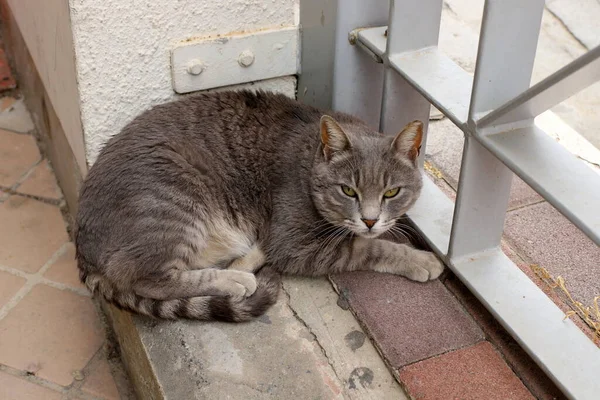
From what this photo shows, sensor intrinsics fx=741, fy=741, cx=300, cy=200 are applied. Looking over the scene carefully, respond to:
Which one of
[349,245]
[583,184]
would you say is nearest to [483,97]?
[583,184]

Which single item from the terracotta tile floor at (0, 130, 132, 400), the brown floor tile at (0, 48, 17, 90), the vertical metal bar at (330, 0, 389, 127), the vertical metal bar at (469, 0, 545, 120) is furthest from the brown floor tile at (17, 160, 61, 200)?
the vertical metal bar at (469, 0, 545, 120)

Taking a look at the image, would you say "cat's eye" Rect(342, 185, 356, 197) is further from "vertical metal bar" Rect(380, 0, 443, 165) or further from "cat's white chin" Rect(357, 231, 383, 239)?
"vertical metal bar" Rect(380, 0, 443, 165)

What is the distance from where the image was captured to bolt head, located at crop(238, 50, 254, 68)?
267 centimetres

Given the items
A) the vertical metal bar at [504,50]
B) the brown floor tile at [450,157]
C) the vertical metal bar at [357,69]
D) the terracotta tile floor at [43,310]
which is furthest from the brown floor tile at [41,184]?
the vertical metal bar at [504,50]

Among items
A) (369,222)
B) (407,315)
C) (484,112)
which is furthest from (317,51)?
(407,315)

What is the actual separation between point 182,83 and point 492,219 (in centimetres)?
118

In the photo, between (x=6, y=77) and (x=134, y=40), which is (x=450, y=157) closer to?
(x=134, y=40)

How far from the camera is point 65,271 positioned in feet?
10.5

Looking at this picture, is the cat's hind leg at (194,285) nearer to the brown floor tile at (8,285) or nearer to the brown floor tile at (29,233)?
the brown floor tile at (8,285)

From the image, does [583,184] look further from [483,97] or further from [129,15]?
[129,15]

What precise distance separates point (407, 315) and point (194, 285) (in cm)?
68

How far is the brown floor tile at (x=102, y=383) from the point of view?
2.73 metres

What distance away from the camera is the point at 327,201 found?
2461 mm

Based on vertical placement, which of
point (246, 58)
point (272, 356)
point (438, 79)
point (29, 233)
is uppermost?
point (438, 79)
